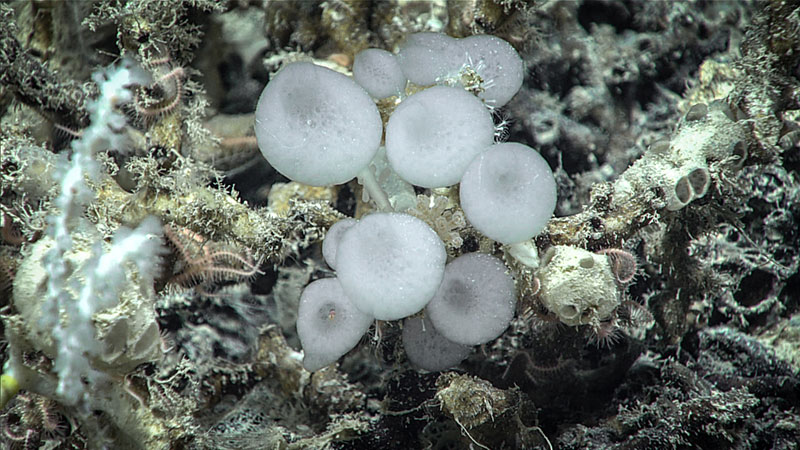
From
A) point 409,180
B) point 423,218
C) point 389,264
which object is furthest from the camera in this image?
point 423,218

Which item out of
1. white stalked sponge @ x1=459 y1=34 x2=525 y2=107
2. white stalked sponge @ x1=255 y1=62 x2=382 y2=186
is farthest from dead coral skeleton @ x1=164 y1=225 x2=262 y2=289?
white stalked sponge @ x1=459 y1=34 x2=525 y2=107

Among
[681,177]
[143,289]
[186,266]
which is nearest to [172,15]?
[186,266]

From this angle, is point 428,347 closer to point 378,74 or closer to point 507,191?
point 507,191

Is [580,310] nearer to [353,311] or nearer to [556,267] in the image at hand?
[556,267]

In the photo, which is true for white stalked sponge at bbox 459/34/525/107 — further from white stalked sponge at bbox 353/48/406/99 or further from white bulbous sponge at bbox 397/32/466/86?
white stalked sponge at bbox 353/48/406/99

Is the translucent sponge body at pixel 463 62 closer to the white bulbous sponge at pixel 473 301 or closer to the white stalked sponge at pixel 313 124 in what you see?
the white stalked sponge at pixel 313 124

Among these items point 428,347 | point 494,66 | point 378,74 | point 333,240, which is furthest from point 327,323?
point 494,66
